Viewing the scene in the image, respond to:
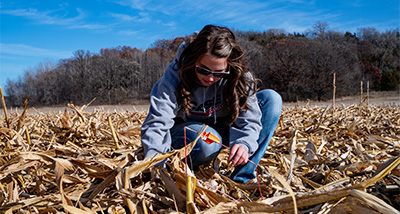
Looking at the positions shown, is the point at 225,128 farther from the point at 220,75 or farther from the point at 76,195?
the point at 76,195

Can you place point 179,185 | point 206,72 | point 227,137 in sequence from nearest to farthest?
point 179,185 < point 206,72 < point 227,137

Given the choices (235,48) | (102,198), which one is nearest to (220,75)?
(235,48)

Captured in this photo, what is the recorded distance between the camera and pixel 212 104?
1865mm

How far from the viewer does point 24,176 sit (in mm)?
1582

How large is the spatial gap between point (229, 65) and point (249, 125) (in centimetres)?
37

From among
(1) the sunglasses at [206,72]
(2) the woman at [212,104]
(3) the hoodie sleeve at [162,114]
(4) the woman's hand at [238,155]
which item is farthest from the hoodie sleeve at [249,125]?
(3) the hoodie sleeve at [162,114]

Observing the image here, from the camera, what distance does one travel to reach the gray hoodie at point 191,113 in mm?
1600

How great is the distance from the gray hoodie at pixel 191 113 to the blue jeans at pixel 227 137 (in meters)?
0.07

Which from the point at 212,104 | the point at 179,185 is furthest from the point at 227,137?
the point at 179,185

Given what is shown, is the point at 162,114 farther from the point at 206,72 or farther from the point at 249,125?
the point at 249,125

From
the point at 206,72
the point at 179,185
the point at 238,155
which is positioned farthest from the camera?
the point at 206,72

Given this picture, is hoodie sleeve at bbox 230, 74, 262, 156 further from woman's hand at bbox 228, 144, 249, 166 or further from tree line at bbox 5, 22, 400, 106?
tree line at bbox 5, 22, 400, 106

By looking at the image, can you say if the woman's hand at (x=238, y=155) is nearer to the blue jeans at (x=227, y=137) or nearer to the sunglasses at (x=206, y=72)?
the blue jeans at (x=227, y=137)

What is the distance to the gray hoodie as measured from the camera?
5.25ft
